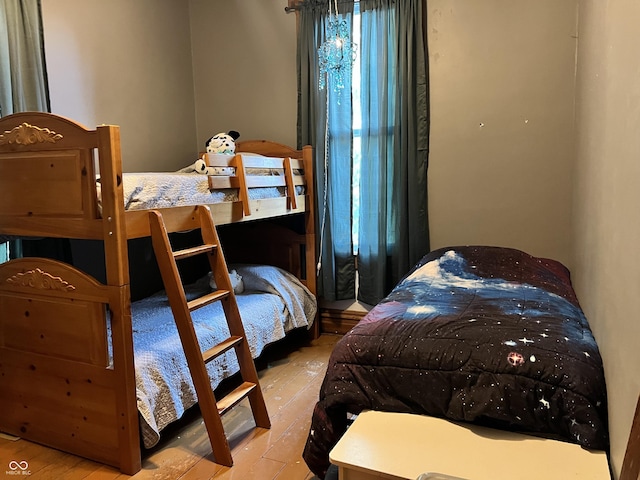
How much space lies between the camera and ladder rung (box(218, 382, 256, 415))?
2.12 m

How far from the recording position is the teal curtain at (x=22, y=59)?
2406 mm

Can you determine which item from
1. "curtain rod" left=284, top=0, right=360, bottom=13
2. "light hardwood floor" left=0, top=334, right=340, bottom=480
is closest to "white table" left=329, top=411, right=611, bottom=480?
"light hardwood floor" left=0, top=334, right=340, bottom=480

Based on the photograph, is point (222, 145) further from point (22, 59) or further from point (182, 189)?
point (22, 59)

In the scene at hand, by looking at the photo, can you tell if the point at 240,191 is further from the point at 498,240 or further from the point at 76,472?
the point at 498,240

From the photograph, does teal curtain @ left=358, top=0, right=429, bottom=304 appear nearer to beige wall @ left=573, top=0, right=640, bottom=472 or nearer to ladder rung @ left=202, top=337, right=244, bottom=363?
beige wall @ left=573, top=0, right=640, bottom=472

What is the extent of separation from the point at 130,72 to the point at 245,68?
87cm

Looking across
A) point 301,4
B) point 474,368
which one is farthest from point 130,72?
point 474,368

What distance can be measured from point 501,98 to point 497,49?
31 centimetres

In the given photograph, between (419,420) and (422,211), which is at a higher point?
(422,211)

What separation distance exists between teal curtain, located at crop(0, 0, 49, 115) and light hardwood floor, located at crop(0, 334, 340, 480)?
1636 millimetres

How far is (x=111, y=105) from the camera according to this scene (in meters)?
3.23

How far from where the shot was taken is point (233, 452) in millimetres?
2150

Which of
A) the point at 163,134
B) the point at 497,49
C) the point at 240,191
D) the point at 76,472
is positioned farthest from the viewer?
the point at 163,134

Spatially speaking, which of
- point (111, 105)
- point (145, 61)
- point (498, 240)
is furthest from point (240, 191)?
point (498, 240)
